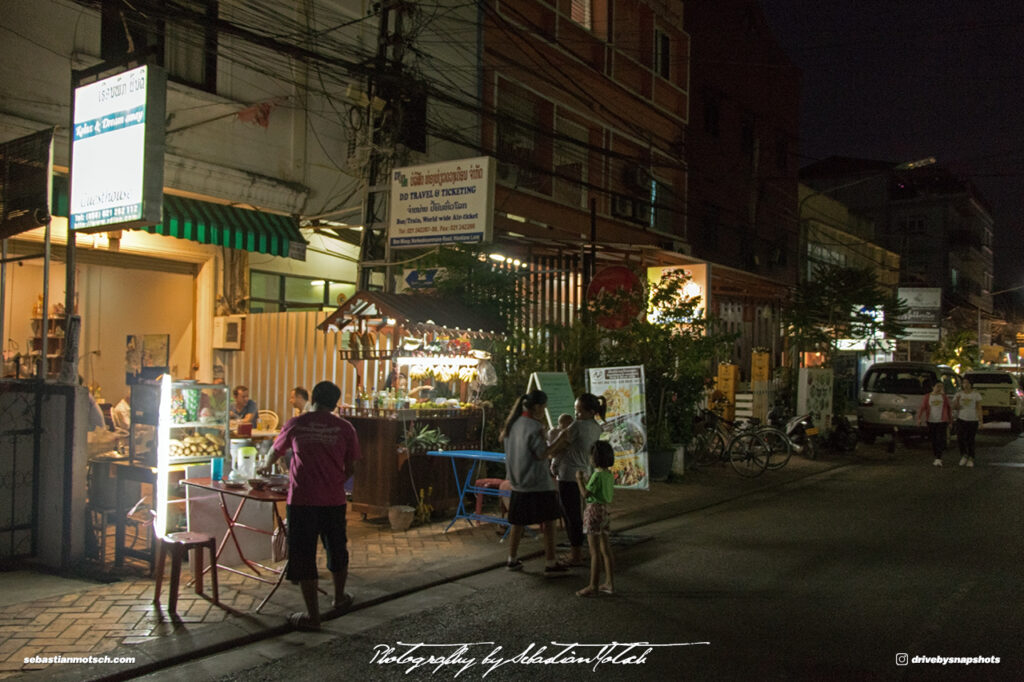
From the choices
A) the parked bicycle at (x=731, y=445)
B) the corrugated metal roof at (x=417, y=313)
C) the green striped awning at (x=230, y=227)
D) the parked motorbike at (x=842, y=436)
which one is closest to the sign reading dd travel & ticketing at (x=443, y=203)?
the corrugated metal roof at (x=417, y=313)

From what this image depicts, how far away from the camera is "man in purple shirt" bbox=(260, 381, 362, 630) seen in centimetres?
616

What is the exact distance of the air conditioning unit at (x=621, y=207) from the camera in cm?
2238

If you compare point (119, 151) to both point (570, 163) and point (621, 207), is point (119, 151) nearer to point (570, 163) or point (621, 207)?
point (570, 163)

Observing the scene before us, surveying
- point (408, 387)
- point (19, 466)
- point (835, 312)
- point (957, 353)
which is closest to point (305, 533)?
point (19, 466)

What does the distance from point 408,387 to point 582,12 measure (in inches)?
549

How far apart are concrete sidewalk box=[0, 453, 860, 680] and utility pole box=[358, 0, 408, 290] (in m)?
4.15

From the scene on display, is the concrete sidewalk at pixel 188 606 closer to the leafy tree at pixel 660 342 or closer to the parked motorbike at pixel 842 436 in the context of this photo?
the leafy tree at pixel 660 342

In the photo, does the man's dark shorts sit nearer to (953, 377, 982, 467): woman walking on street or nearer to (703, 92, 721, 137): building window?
(953, 377, 982, 467): woman walking on street

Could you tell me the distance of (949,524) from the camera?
33.3 ft

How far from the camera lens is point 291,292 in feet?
53.6

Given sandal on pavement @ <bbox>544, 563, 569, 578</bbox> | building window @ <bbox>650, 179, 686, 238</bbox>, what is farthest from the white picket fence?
building window @ <bbox>650, 179, 686, 238</bbox>

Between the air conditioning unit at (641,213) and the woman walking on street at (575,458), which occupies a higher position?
the air conditioning unit at (641,213)

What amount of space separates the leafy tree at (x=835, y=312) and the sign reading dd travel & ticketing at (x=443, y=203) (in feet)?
46.6

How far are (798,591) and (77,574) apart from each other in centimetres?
634
